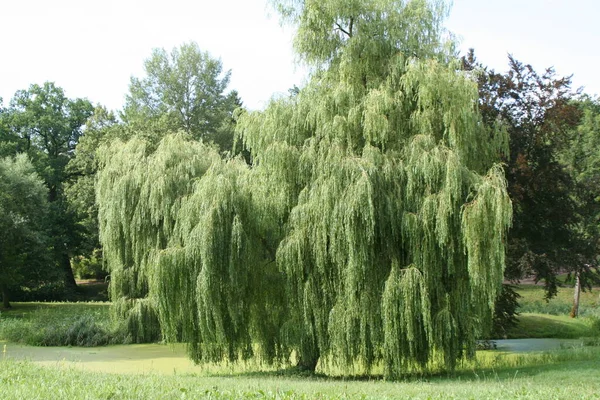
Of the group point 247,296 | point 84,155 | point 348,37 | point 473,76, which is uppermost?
point 84,155

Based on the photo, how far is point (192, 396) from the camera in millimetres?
6980

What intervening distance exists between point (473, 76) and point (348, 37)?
3.18m

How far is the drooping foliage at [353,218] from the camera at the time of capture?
12.5 metres

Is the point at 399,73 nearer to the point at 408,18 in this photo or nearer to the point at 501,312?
the point at 408,18

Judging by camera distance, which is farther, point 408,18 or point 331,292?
point 408,18

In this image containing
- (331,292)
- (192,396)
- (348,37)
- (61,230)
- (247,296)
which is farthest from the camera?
(61,230)

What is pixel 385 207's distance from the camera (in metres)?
12.9

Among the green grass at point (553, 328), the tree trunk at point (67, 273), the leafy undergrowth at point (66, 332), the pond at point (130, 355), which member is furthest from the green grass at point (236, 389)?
the tree trunk at point (67, 273)

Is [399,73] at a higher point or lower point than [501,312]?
higher

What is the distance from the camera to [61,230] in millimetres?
37500

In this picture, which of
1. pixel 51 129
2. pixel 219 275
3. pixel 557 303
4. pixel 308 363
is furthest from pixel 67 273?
pixel 308 363

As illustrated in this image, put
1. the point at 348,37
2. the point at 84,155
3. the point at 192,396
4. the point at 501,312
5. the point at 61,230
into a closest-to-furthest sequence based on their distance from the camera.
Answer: the point at 192,396 → the point at 348,37 → the point at 501,312 → the point at 84,155 → the point at 61,230

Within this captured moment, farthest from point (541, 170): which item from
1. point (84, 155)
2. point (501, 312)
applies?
point (84, 155)

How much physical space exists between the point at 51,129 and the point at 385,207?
3604 cm
